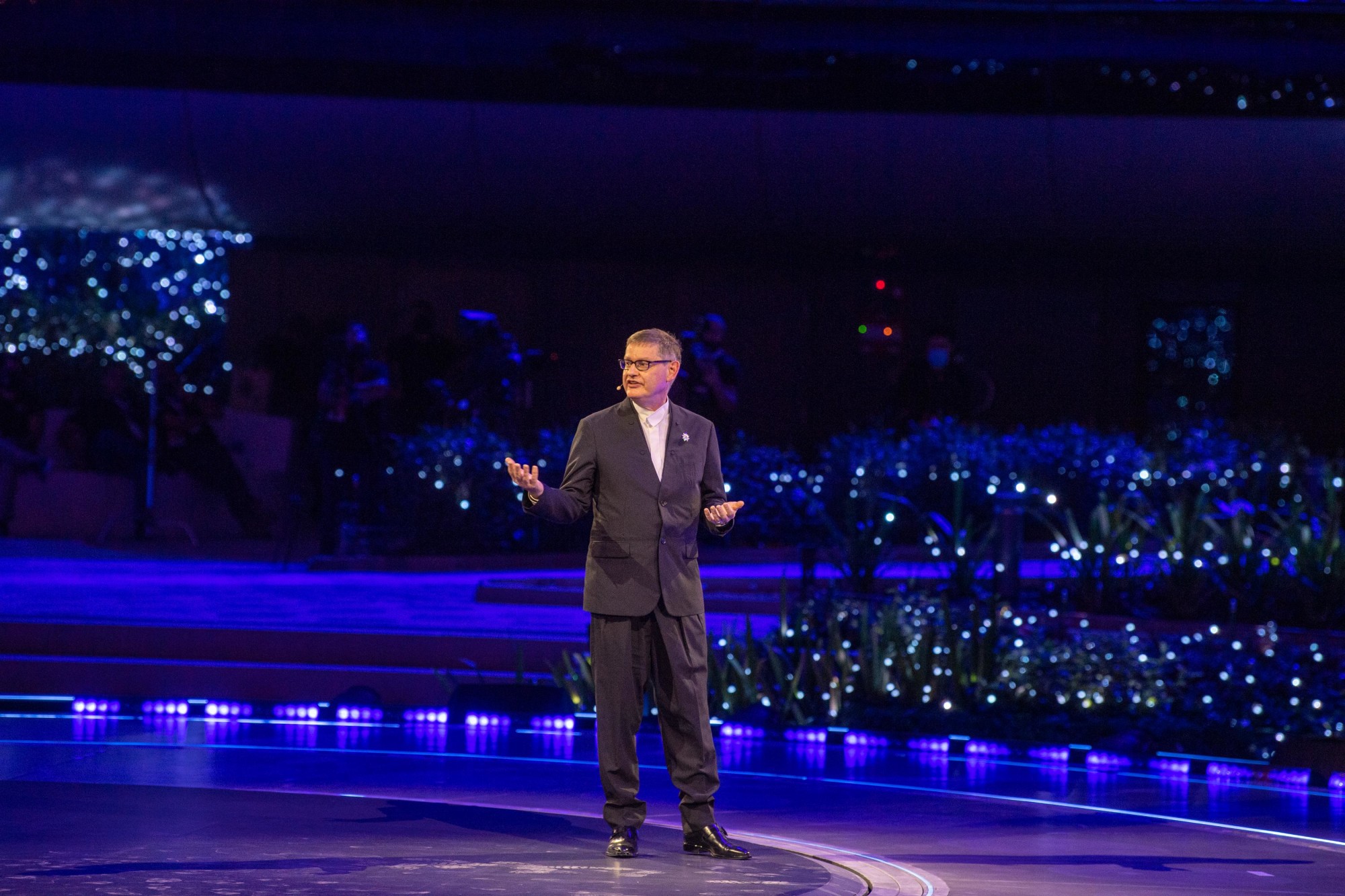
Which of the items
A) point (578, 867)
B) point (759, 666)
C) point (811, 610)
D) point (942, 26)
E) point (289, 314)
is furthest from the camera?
point (289, 314)

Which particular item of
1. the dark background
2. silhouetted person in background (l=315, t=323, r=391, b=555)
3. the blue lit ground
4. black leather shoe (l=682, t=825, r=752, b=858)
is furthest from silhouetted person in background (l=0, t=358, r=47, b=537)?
black leather shoe (l=682, t=825, r=752, b=858)

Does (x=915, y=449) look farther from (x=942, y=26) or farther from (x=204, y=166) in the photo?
(x=204, y=166)

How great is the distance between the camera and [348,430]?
14.6m

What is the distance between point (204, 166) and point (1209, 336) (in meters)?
10.7

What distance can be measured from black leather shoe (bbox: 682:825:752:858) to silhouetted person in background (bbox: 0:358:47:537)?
12241mm

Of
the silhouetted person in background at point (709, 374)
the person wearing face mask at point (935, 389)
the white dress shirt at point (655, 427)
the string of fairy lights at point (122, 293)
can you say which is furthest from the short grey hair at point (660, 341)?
the string of fairy lights at point (122, 293)

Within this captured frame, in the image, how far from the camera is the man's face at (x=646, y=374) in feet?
17.8

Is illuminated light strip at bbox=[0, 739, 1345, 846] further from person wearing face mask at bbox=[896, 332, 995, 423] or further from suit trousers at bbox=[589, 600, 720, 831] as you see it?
person wearing face mask at bbox=[896, 332, 995, 423]

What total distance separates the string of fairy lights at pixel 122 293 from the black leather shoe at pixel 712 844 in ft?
51.0

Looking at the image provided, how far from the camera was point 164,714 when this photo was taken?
845cm

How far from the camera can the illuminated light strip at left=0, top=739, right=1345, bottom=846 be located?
6215 mm

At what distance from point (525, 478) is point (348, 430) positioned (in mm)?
9776

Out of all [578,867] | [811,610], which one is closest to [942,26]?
[811,610]

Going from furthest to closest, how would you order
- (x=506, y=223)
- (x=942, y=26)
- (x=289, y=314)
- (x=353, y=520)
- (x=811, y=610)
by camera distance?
(x=289, y=314) < (x=506, y=223) < (x=942, y=26) < (x=353, y=520) < (x=811, y=610)
